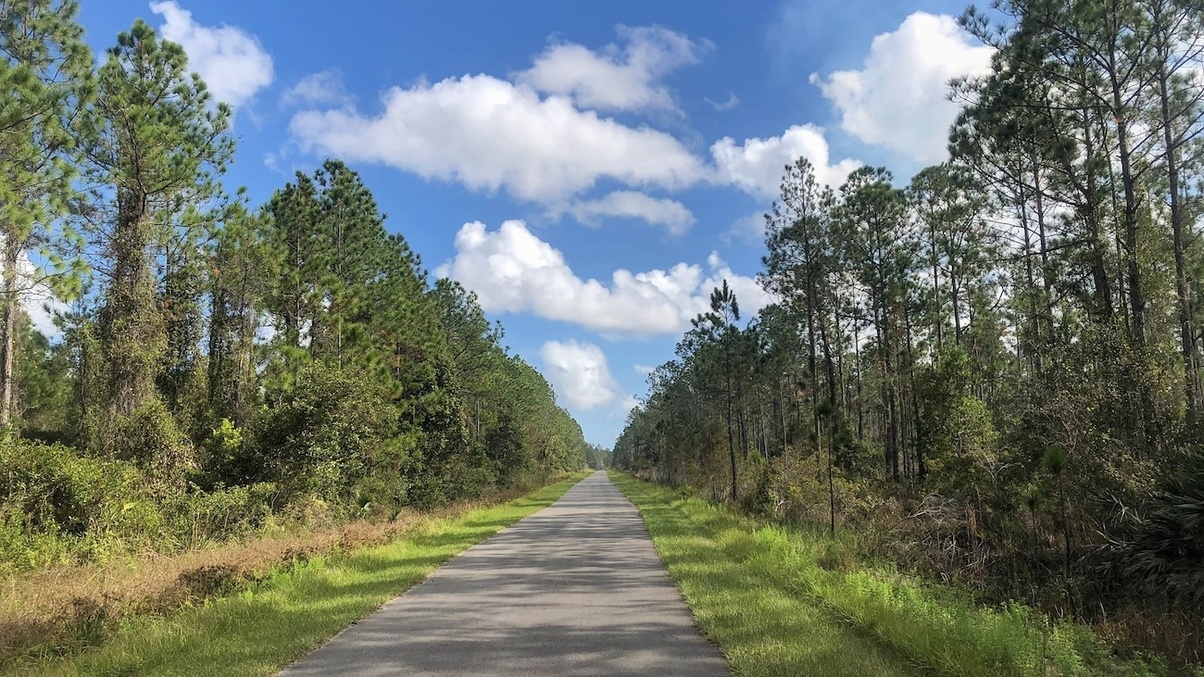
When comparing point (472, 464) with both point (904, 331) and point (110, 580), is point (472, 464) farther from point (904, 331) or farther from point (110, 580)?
point (110, 580)

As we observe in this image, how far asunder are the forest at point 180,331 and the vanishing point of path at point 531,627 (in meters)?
6.61

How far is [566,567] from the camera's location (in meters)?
12.0

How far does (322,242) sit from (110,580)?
49.9ft

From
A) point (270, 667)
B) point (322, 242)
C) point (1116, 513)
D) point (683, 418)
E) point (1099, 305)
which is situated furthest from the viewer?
point (683, 418)

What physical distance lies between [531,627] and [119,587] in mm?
5553

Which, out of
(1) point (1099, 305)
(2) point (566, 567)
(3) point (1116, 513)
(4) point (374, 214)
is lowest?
(2) point (566, 567)

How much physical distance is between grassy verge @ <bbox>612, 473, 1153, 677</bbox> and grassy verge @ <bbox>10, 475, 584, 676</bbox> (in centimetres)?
415

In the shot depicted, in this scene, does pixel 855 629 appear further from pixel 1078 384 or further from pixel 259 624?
pixel 1078 384

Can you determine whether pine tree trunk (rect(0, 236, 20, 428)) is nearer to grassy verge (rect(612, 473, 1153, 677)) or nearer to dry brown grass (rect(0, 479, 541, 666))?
dry brown grass (rect(0, 479, 541, 666))

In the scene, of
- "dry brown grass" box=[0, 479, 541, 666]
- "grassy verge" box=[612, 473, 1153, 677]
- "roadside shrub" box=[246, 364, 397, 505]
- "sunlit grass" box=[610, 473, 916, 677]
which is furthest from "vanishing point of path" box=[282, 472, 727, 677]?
"roadside shrub" box=[246, 364, 397, 505]

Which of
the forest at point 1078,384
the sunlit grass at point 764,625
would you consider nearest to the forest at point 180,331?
the sunlit grass at point 764,625

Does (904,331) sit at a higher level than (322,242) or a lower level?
lower

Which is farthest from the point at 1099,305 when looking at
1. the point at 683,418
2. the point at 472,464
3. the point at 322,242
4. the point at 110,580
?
the point at 683,418

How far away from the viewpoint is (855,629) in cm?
693
